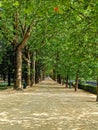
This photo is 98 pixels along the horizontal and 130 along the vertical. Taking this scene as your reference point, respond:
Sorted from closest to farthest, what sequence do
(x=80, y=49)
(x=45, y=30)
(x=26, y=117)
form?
1. (x=26, y=117)
2. (x=80, y=49)
3. (x=45, y=30)

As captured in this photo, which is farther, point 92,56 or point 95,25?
point 92,56

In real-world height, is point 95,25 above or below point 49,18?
below

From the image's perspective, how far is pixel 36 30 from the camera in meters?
52.9

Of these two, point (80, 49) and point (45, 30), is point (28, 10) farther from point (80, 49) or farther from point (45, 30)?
point (45, 30)

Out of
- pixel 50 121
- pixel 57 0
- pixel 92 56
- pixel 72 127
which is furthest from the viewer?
pixel 92 56

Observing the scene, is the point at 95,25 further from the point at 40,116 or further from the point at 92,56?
the point at 92,56

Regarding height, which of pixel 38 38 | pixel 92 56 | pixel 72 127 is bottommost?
pixel 72 127

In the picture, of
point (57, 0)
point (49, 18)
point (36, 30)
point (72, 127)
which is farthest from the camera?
point (36, 30)

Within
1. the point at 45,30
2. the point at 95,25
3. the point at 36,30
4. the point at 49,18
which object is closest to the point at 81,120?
the point at 95,25

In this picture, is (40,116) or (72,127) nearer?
(72,127)

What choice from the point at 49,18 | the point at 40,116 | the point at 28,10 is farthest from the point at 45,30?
the point at 28,10

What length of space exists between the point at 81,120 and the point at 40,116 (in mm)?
2114

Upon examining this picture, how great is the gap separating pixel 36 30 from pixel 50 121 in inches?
1487

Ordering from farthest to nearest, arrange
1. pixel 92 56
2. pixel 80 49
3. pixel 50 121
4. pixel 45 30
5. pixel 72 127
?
pixel 45 30
pixel 92 56
pixel 80 49
pixel 50 121
pixel 72 127
